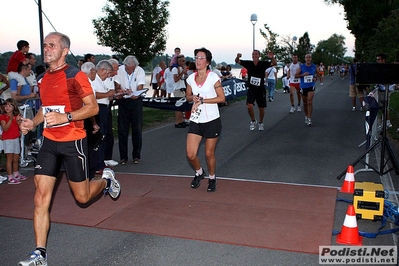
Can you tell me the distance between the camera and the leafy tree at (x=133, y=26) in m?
22.0

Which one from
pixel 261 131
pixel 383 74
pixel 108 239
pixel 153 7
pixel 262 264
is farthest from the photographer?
pixel 153 7

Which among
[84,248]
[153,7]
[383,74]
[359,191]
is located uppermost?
[153,7]

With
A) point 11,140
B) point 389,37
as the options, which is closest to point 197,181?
point 11,140

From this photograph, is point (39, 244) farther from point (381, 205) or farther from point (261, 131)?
point (261, 131)

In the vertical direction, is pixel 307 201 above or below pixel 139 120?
below

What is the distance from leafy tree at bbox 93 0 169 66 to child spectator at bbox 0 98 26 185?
14729 millimetres

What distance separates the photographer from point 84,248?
189 inches

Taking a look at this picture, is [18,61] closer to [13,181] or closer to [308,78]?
[13,181]

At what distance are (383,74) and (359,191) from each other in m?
1.96

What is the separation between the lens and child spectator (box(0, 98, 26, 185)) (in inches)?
303

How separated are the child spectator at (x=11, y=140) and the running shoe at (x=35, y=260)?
3.72 metres

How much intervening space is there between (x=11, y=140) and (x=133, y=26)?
15.3 metres

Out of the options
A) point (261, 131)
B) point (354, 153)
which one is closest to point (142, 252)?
point (354, 153)

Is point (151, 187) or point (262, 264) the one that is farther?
point (151, 187)
